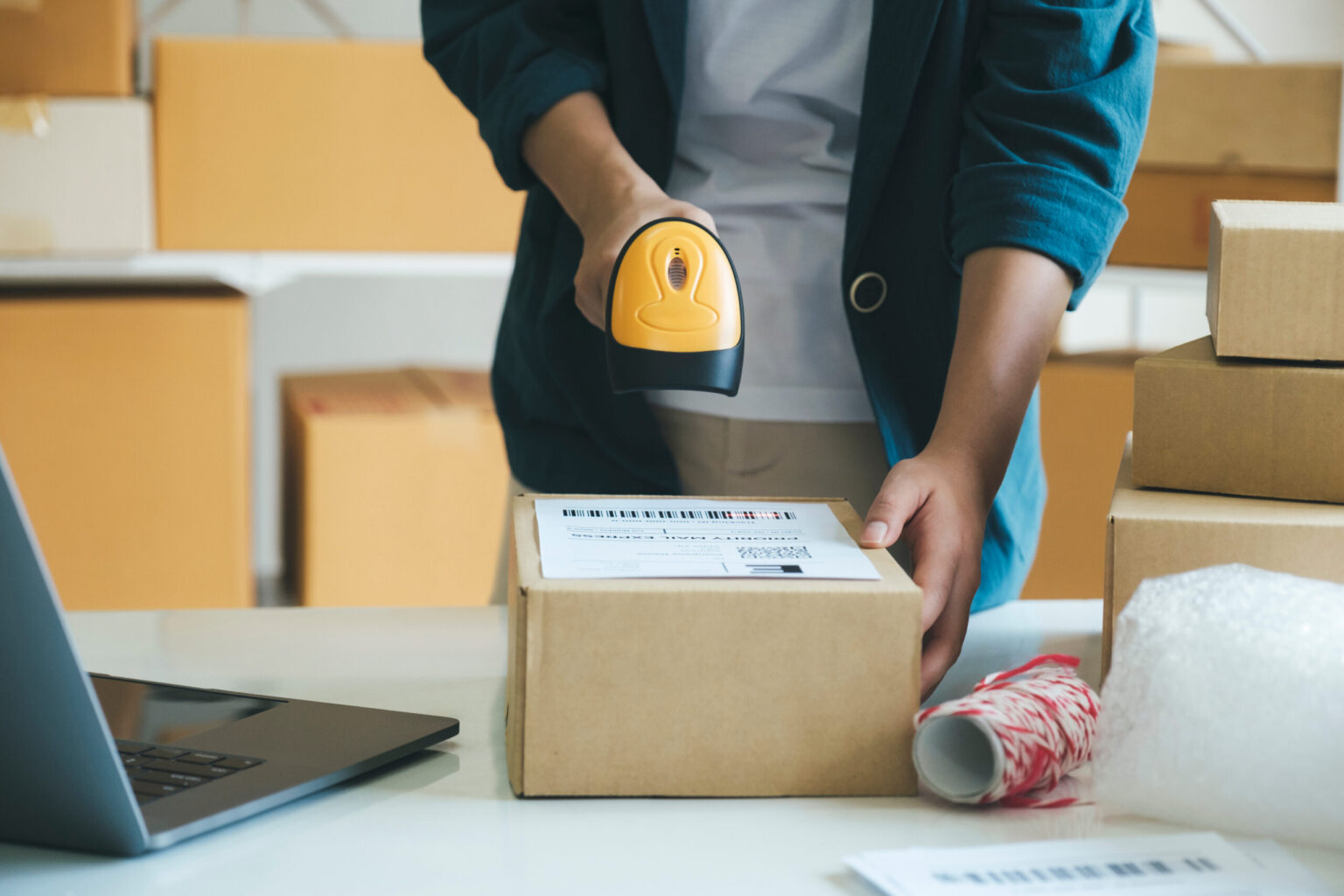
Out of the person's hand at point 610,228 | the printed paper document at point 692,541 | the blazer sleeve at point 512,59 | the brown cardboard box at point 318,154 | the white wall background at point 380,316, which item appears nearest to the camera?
the printed paper document at point 692,541

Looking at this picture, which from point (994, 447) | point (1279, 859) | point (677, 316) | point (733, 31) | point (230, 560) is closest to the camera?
point (1279, 859)

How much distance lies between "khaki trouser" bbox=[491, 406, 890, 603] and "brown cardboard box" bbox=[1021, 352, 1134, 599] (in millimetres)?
959

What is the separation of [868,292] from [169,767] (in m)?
0.50

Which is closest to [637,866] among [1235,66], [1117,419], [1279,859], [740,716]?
[740,716]

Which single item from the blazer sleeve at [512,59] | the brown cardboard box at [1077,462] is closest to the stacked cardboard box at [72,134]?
the blazer sleeve at [512,59]

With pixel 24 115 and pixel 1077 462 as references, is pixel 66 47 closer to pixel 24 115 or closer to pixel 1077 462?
pixel 24 115

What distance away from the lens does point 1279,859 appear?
42cm

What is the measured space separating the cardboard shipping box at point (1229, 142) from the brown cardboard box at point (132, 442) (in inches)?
51.0

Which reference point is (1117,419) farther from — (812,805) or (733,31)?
(812,805)

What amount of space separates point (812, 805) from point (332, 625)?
365 millimetres

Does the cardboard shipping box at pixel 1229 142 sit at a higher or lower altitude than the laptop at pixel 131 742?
higher

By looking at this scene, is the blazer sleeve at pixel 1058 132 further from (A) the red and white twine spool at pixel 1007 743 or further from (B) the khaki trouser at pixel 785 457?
(A) the red and white twine spool at pixel 1007 743

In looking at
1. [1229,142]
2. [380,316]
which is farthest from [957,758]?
[380,316]

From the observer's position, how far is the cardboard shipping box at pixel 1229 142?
1669 mm
